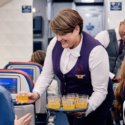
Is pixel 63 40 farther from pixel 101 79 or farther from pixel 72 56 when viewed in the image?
pixel 101 79

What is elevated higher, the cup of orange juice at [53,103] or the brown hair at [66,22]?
the brown hair at [66,22]

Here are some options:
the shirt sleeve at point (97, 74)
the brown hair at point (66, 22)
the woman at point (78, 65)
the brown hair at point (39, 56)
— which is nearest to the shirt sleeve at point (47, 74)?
the woman at point (78, 65)

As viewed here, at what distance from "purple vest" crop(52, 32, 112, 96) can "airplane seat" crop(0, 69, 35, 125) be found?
0.99 feet

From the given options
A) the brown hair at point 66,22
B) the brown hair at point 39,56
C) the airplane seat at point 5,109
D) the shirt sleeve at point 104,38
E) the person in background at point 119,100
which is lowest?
the person in background at point 119,100

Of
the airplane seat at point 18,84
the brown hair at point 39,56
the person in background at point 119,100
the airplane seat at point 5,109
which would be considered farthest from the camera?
the brown hair at point 39,56

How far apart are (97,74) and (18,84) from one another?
Result: 0.74 m

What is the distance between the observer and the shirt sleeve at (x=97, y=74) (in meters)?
1.74

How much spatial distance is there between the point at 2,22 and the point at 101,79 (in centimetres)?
529

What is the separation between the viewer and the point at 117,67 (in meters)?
3.01

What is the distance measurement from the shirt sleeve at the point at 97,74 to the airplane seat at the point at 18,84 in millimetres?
566

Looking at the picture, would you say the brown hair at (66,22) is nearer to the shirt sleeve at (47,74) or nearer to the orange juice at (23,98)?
the shirt sleeve at (47,74)

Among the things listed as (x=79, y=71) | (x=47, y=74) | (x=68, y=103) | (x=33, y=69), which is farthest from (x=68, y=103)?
(x=33, y=69)

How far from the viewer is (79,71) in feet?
5.91

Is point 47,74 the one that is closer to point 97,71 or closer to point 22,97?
point 22,97
